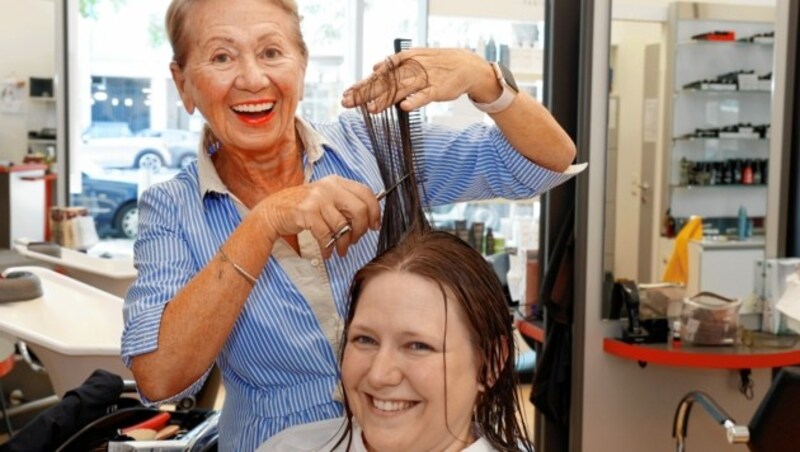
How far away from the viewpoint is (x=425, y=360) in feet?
3.72

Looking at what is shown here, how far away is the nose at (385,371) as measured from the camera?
3.65 feet

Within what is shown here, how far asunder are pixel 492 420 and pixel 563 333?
198 cm

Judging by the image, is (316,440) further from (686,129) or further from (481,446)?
(686,129)

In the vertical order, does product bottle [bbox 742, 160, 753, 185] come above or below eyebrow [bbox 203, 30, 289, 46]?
below

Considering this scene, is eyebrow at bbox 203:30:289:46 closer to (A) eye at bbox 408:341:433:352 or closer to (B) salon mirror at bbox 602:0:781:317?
(A) eye at bbox 408:341:433:352

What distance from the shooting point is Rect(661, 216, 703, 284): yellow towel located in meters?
3.29

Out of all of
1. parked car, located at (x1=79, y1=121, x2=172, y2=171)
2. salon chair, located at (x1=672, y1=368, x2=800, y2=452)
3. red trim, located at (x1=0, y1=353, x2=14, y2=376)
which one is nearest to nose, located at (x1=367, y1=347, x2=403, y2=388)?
salon chair, located at (x1=672, y1=368, x2=800, y2=452)

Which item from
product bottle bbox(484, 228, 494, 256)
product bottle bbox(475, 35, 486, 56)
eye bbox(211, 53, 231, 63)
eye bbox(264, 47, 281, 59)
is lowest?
product bottle bbox(484, 228, 494, 256)

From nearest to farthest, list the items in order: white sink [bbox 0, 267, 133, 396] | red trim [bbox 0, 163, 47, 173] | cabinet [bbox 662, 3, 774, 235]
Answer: white sink [bbox 0, 267, 133, 396] → cabinet [bbox 662, 3, 774, 235] → red trim [bbox 0, 163, 47, 173]

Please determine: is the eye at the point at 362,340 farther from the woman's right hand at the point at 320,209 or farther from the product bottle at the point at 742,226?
the product bottle at the point at 742,226

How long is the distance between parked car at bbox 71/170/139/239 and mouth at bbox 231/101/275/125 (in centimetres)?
438

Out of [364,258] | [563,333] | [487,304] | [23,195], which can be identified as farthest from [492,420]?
[23,195]

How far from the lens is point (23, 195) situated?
15.3 feet

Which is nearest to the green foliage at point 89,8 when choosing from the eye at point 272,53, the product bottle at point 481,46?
the product bottle at point 481,46
